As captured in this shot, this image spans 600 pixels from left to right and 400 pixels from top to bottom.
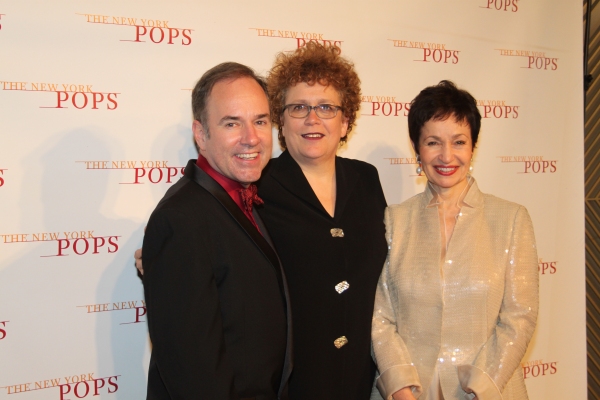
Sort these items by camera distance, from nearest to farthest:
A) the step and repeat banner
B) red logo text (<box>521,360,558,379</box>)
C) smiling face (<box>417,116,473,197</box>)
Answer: smiling face (<box>417,116,473,197</box>), the step and repeat banner, red logo text (<box>521,360,558,379</box>)

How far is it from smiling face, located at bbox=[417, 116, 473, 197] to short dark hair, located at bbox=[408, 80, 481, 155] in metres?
0.02

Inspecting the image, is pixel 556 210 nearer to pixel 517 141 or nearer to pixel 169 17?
pixel 517 141

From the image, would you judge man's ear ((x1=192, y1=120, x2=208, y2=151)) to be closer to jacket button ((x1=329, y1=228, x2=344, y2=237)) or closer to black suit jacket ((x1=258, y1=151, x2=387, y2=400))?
black suit jacket ((x1=258, y1=151, x2=387, y2=400))

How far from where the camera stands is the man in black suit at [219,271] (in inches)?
62.5

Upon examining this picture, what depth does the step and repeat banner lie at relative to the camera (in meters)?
2.50

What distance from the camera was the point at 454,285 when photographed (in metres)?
2.19

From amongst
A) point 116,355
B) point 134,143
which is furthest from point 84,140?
point 116,355

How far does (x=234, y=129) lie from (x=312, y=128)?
0.52m

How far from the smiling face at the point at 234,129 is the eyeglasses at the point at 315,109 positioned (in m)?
0.45

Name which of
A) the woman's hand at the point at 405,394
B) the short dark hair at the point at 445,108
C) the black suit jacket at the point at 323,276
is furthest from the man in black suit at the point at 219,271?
the short dark hair at the point at 445,108

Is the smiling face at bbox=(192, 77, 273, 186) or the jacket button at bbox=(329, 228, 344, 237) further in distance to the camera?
the jacket button at bbox=(329, 228, 344, 237)

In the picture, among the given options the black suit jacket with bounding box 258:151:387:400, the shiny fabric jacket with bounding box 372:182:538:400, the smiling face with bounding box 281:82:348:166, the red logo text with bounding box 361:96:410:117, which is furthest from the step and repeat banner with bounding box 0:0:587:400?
the shiny fabric jacket with bounding box 372:182:538:400

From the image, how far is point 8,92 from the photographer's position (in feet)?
8.04

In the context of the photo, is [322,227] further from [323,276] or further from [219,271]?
[219,271]
